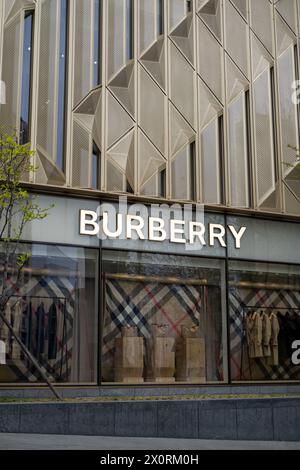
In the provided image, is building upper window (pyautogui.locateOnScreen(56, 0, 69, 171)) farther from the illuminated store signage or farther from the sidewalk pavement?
the sidewalk pavement

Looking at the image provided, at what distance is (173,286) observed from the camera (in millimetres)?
19516

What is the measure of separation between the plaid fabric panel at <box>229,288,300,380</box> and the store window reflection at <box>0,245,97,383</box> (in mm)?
4203

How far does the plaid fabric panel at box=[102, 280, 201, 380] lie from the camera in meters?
18.5

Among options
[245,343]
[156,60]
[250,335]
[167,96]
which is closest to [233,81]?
[167,96]

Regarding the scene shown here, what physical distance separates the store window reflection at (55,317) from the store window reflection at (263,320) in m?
4.30

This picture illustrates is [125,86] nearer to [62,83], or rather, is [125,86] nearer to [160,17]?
[62,83]

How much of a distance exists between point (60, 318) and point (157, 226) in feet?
12.1

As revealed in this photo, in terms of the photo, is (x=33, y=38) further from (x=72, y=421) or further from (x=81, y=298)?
(x=72, y=421)

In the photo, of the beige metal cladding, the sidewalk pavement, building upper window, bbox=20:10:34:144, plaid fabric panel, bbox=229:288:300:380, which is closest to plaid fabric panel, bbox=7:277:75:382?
the beige metal cladding

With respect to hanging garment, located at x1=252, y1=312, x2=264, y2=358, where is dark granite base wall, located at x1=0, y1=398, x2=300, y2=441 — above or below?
below

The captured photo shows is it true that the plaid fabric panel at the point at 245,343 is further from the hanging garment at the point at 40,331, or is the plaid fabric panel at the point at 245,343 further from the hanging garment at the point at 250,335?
the hanging garment at the point at 40,331

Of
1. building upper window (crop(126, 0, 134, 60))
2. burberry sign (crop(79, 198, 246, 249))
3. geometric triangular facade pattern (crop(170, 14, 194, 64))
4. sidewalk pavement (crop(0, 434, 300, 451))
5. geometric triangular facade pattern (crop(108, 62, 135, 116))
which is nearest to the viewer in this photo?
sidewalk pavement (crop(0, 434, 300, 451))

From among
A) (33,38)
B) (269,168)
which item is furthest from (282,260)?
(33,38)
